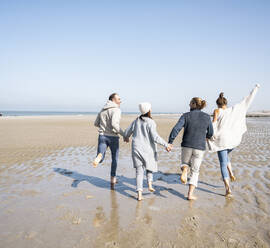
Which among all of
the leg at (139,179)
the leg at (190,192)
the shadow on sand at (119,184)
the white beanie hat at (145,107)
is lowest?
the shadow on sand at (119,184)

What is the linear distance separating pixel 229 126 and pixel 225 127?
90 millimetres

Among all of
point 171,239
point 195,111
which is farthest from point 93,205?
point 195,111

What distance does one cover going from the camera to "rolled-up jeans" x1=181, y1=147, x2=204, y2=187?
4430mm

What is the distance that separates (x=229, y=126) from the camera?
483 centimetres

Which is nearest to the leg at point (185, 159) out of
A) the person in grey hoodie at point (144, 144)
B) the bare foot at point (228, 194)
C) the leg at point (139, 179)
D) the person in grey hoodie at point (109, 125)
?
the person in grey hoodie at point (144, 144)

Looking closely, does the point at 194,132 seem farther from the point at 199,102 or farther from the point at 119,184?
the point at 119,184

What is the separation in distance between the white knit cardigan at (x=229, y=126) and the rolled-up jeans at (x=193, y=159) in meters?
0.58

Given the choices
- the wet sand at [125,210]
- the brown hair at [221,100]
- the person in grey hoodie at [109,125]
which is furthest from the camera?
the person in grey hoodie at [109,125]

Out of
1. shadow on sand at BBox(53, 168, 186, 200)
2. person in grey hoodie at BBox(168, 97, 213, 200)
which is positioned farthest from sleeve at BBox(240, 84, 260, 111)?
shadow on sand at BBox(53, 168, 186, 200)

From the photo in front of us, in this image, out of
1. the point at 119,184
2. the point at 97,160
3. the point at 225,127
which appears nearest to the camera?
the point at 225,127

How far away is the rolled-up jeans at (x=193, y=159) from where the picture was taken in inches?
174

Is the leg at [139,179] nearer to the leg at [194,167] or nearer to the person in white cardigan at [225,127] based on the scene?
the leg at [194,167]

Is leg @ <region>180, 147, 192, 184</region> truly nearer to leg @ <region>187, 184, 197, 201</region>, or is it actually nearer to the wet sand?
leg @ <region>187, 184, 197, 201</region>

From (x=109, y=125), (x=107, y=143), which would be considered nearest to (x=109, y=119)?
(x=109, y=125)
